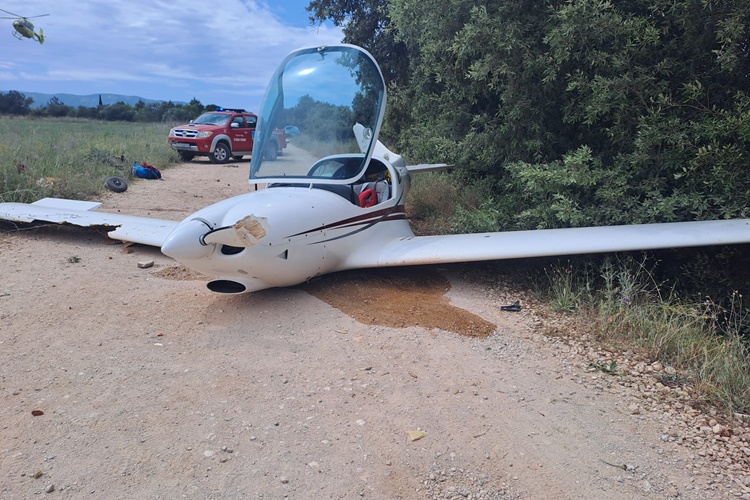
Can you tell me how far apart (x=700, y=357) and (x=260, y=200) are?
4001 mm

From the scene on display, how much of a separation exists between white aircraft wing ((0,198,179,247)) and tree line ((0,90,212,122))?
47960mm

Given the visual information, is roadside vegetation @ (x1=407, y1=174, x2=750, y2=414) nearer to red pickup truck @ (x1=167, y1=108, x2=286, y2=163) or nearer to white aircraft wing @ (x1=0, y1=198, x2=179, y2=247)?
white aircraft wing @ (x1=0, y1=198, x2=179, y2=247)

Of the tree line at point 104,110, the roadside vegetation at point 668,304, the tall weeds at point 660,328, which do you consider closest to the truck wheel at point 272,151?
the roadside vegetation at point 668,304

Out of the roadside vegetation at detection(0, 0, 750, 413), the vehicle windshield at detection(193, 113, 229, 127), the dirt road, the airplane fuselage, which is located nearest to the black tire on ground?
the dirt road

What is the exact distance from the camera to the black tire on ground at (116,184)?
1138 centimetres

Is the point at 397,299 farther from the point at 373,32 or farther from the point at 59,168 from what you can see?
the point at 373,32

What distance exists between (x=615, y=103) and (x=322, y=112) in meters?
3.50

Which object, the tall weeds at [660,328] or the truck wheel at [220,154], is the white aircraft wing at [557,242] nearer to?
the tall weeds at [660,328]

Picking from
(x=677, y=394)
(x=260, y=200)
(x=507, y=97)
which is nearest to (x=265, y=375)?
(x=260, y=200)

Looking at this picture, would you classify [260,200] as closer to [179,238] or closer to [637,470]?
[179,238]

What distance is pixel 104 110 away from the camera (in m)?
61.0

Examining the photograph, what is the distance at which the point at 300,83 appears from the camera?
636 centimetres

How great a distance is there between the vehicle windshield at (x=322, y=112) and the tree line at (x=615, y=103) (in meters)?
1.76

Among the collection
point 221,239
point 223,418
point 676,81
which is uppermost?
point 676,81
